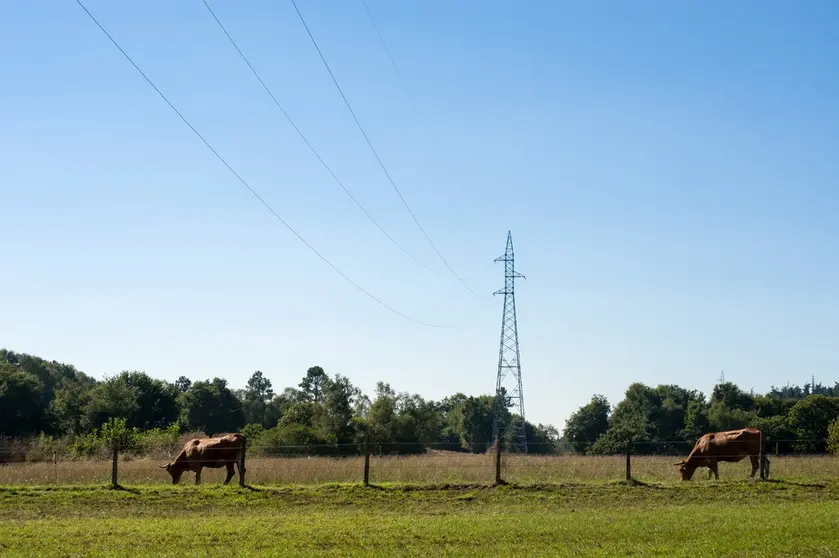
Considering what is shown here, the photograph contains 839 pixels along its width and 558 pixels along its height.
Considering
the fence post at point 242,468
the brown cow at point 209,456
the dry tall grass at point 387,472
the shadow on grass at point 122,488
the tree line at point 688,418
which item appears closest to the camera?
the shadow on grass at point 122,488

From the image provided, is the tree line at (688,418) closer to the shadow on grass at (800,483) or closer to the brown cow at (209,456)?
the shadow on grass at (800,483)

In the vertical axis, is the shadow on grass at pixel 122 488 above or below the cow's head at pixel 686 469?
below

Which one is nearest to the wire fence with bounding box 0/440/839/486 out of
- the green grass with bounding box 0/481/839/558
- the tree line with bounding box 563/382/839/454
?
the green grass with bounding box 0/481/839/558

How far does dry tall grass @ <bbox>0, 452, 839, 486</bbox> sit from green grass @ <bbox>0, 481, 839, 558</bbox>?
228 centimetres

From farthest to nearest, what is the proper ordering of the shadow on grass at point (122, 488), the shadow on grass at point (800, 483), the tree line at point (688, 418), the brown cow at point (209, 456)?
1. the tree line at point (688, 418)
2. the brown cow at point (209, 456)
3. the shadow on grass at point (800, 483)
4. the shadow on grass at point (122, 488)

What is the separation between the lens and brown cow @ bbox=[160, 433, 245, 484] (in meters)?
31.5

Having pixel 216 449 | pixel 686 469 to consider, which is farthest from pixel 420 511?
pixel 686 469

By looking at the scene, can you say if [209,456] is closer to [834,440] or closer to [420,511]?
[420,511]

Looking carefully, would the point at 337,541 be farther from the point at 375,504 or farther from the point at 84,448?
the point at 84,448

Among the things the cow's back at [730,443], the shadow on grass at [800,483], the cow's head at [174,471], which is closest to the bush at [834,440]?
the cow's back at [730,443]

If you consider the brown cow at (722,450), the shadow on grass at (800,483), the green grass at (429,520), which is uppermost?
the brown cow at (722,450)

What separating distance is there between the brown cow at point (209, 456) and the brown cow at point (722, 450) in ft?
54.2

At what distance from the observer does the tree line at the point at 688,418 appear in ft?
244

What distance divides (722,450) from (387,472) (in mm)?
13030
